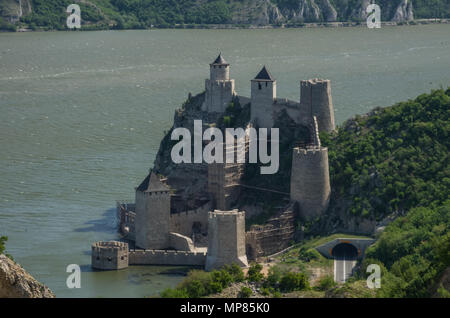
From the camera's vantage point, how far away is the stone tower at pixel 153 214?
57562 millimetres

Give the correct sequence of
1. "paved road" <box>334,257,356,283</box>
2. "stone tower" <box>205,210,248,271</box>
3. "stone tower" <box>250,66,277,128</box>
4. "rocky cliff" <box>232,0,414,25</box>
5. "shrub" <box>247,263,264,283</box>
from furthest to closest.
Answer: "rocky cliff" <box>232,0,414,25</box>, "stone tower" <box>250,66,277,128</box>, "stone tower" <box>205,210,248,271</box>, "paved road" <box>334,257,356,283</box>, "shrub" <box>247,263,264,283</box>

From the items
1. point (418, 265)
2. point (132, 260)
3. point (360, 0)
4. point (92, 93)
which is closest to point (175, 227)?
point (132, 260)

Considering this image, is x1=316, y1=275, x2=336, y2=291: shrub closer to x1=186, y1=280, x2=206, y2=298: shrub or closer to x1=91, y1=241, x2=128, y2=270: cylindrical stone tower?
x1=186, y1=280, x2=206, y2=298: shrub

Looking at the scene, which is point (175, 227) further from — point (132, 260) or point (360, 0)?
point (360, 0)

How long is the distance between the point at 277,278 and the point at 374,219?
9.34 meters

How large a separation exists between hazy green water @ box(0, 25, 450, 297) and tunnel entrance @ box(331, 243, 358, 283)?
22.2ft

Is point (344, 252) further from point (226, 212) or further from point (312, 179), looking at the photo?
point (226, 212)

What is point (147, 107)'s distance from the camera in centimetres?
9694

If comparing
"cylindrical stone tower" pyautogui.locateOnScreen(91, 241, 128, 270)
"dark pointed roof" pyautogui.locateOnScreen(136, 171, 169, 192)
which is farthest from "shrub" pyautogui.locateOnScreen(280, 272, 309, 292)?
"dark pointed roof" pyautogui.locateOnScreen(136, 171, 169, 192)

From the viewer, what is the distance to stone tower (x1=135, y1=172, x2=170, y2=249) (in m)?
57.6

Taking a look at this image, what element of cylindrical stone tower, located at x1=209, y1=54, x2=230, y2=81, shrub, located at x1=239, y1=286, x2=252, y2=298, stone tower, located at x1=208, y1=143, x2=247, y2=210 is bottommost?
shrub, located at x1=239, y1=286, x2=252, y2=298

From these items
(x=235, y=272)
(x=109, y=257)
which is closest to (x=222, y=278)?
(x=235, y=272)

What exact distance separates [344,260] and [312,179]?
5.13m

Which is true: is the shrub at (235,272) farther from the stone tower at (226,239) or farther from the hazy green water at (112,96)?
the hazy green water at (112,96)
